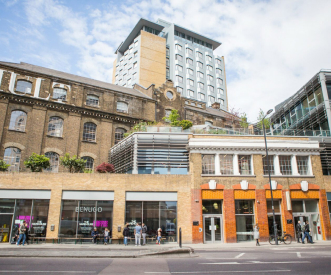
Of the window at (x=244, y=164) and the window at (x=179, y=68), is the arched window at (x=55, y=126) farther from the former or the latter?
the window at (x=179, y=68)

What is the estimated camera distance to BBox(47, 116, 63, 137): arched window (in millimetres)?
29877

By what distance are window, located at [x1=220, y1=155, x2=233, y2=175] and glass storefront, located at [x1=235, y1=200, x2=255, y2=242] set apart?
2.51m

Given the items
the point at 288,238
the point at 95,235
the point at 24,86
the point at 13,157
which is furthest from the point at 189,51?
the point at 95,235

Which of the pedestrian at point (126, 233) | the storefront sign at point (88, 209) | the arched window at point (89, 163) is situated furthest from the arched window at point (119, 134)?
the pedestrian at point (126, 233)

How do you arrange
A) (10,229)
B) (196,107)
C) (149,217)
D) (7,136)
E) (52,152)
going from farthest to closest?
(196,107), (52,152), (7,136), (149,217), (10,229)

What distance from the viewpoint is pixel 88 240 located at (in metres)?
20.9

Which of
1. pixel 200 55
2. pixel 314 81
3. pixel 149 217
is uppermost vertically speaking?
pixel 200 55

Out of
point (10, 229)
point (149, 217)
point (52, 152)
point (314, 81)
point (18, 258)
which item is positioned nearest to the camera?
point (18, 258)

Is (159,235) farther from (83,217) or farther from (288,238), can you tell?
(288,238)

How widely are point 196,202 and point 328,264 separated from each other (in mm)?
12116

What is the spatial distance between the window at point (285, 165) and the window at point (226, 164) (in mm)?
4449

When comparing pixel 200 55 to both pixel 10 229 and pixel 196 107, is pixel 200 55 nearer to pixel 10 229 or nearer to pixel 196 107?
pixel 196 107

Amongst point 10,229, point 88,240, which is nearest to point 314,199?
point 88,240

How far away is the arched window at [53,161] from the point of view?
28875 mm
